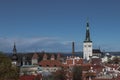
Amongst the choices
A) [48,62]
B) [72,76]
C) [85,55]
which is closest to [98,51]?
[85,55]

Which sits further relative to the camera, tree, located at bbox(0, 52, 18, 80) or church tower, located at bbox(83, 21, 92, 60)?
church tower, located at bbox(83, 21, 92, 60)

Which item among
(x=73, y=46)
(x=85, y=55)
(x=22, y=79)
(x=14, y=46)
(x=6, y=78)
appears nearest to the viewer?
(x=6, y=78)

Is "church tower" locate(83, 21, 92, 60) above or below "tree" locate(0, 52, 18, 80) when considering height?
above

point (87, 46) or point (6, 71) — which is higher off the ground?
point (87, 46)

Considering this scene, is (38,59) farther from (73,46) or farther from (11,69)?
(11,69)

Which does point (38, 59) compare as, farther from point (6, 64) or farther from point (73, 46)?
point (6, 64)

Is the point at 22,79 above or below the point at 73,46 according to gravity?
below

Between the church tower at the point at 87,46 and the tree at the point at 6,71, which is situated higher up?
the church tower at the point at 87,46

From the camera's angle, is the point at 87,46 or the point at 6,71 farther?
the point at 87,46

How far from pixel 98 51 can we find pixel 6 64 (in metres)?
101

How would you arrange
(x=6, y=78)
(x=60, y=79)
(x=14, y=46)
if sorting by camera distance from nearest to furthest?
(x=6, y=78), (x=60, y=79), (x=14, y=46)

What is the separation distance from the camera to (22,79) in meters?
55.6

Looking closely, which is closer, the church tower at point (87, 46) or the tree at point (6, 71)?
the tree at point (6, 71)

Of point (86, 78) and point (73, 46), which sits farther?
point (73, 46)
